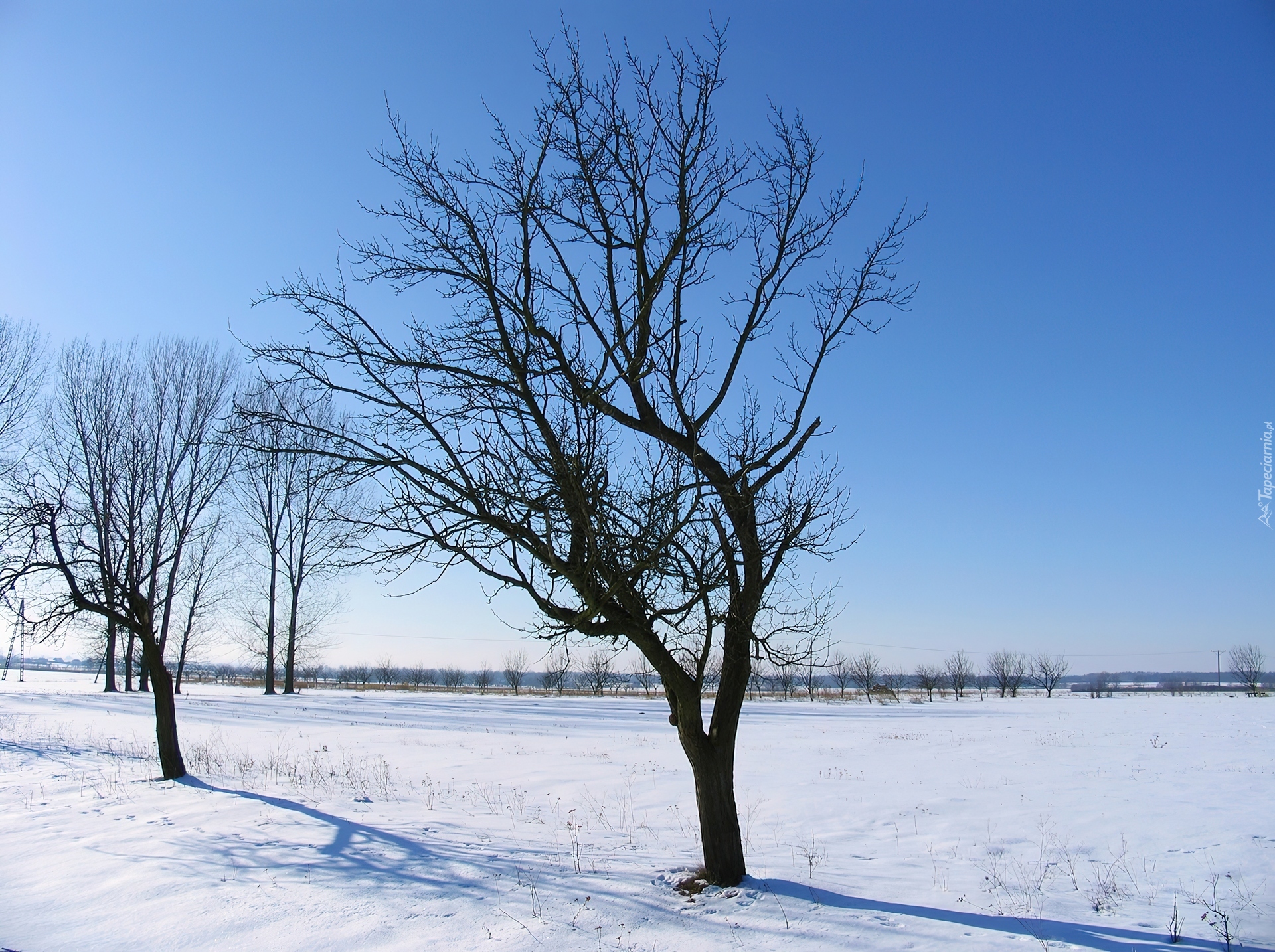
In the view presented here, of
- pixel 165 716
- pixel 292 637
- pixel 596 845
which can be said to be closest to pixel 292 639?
pixel 292 637

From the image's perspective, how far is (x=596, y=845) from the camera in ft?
26.1

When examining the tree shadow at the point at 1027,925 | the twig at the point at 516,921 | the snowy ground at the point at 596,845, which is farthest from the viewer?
the snowy ground at the point at 596,845

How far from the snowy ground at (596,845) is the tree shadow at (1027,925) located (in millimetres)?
29

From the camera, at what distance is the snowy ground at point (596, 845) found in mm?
5250

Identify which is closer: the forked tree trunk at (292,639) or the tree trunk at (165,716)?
the tree trunk at (165,716)

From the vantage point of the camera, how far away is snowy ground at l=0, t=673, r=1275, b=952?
5.25m

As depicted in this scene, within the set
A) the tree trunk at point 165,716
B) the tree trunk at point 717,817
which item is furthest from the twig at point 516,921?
the tree trunk at point 165,716

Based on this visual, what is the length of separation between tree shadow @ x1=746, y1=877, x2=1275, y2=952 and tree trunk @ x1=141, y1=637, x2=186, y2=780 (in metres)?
9.52

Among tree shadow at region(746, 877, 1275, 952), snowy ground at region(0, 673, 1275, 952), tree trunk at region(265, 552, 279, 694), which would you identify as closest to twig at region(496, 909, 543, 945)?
snowy ground at region(0, 673, 1275, 952)

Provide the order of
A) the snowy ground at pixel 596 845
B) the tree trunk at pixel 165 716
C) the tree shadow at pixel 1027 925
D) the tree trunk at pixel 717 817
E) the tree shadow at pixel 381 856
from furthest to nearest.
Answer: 1. the tree trunk at pixel 165 716
2. the tree shadow at pixel 381 856
3. the tree trunk at pixel 717 817
4. the snowy ground at pixel 596 845
5. the tree shadow at pixel 1027 925

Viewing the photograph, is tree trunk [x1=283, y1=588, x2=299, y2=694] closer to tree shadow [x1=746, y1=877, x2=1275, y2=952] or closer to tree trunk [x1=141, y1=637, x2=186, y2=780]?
tree trunk [x1=141, y1=637, x2=186, y2=780]

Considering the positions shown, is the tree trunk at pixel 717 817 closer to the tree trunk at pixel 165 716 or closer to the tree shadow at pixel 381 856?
the tree shadow at pixel 381 856

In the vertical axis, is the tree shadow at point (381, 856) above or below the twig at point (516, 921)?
below

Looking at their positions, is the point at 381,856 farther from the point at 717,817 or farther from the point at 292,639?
the point at 292,639
